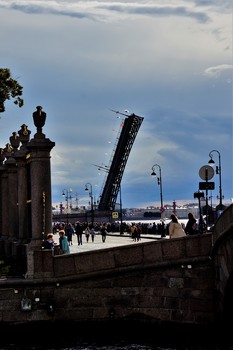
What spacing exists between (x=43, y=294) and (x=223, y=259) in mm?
5794

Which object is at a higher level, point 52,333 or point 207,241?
point 207,241

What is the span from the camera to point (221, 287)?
75.0 ft

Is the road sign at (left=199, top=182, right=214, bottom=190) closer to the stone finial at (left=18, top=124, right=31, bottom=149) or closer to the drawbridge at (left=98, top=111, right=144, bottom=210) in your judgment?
the stone finial at (left=18, top=124, right=31, bottom=149)

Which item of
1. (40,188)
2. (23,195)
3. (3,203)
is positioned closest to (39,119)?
(40,188)

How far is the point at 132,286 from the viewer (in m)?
24.8

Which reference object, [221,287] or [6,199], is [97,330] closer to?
[221,287]

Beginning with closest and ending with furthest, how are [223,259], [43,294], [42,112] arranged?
[223,259]
[43,294]
[42,112]

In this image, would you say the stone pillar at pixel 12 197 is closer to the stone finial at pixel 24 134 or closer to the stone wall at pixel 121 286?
the stone finial at pixel 24 134

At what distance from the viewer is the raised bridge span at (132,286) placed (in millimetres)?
23656

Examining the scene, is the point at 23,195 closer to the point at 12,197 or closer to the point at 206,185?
the point at 12,197

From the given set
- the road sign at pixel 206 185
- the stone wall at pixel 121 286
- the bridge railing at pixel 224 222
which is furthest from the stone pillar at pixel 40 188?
the bridge railing at pixel 224 222

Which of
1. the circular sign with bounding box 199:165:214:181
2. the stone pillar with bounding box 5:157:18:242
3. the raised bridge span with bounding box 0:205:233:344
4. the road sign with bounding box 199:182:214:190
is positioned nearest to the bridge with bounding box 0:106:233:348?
the raised bridge span with bounding box 0:205:233:344

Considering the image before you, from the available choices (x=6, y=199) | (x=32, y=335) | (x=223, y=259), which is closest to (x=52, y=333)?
(x=32, y=335)

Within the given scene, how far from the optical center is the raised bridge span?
23656 mm
